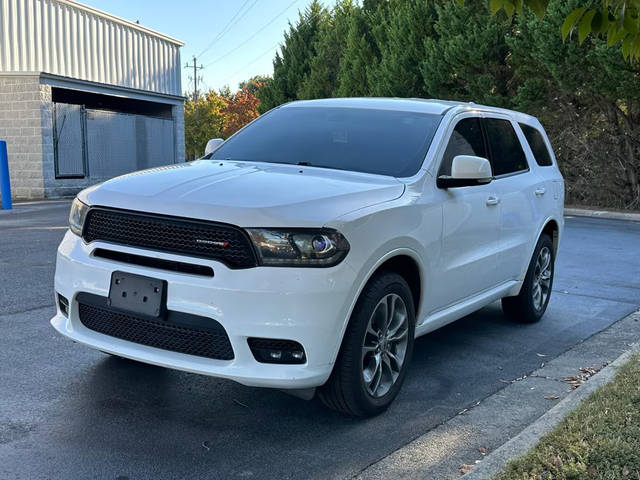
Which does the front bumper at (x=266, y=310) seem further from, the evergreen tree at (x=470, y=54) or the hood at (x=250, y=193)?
the evergreen tree at (x=470, y=54)

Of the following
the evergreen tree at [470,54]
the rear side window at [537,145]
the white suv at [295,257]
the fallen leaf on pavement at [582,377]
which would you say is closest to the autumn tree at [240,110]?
the evergreen tree at [470,54]

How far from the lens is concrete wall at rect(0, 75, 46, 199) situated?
1944cm

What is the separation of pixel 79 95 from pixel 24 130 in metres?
5.77

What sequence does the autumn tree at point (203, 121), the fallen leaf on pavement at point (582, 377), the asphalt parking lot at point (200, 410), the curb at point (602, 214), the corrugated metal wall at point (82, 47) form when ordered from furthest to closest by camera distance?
1. the autumn tree at point (203, 121)
2. the corrugated metal wall at point (82, 47)
3. the curb at point (602, 214)
4. the fallen leaf on pavement at point (582, 377)
5. the asphalt parking lot at point (200, 410)

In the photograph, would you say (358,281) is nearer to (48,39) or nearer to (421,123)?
(421,123)

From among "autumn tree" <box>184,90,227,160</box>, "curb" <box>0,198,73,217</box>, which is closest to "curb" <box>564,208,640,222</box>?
"curb" <box>0,198,73,217</box>

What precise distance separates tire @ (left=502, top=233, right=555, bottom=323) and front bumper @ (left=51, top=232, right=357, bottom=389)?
10.1 ft

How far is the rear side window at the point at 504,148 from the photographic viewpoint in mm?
5789

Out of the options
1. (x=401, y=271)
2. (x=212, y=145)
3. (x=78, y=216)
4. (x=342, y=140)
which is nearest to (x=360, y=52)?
(x=212, y=145)

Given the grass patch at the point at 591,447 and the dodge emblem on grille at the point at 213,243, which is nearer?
the grass patch at the point at 591,447

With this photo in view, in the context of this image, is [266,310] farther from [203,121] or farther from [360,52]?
[203,121]

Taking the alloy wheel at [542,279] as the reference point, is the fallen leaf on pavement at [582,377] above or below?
below

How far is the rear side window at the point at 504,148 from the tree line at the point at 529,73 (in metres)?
11.0

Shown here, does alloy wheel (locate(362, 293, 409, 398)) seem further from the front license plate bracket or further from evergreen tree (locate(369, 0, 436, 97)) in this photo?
evergreen tree (locate(369, 0, 436, 97))
